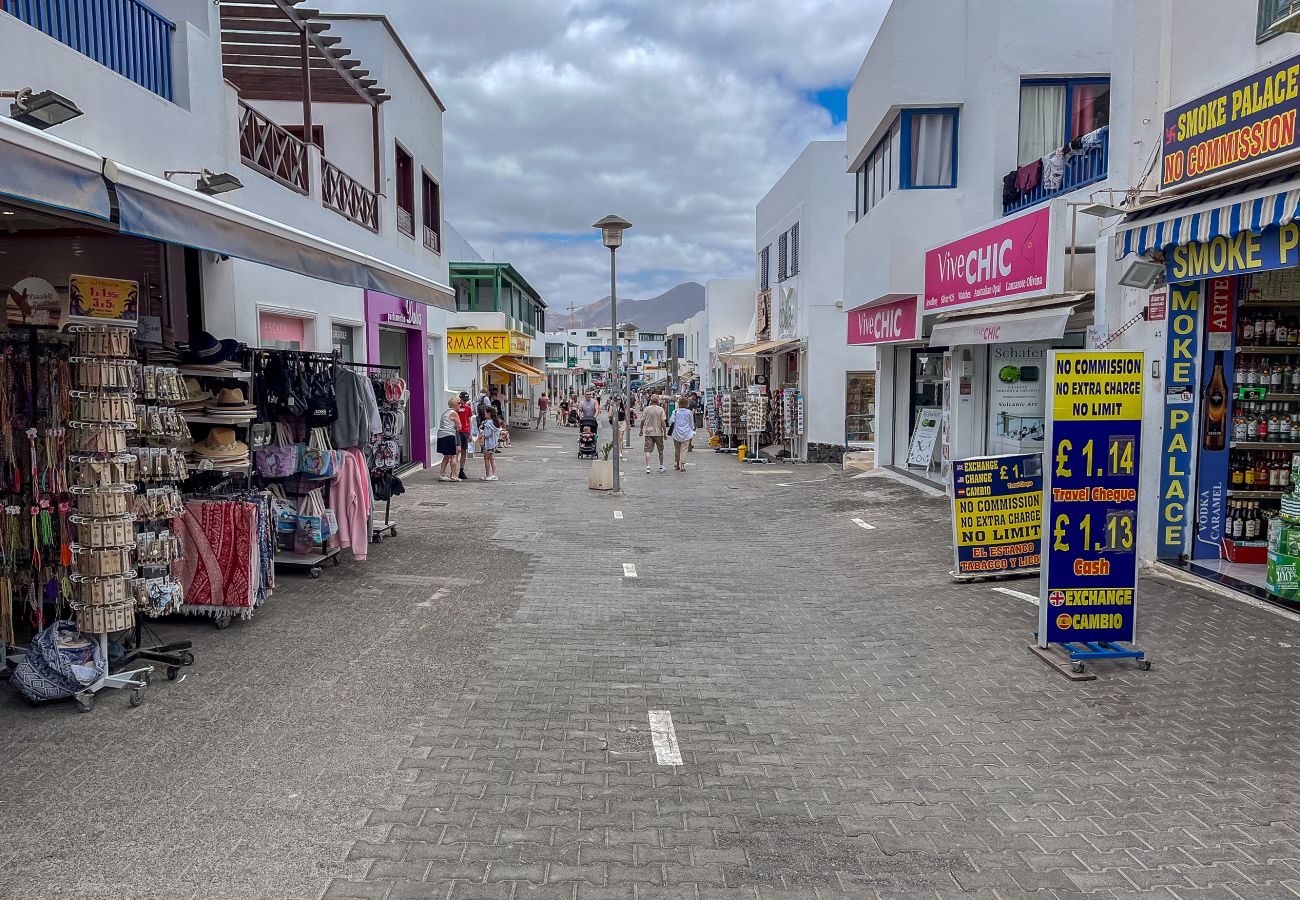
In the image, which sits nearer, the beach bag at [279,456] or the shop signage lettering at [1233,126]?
the shop signage lettering at [1233,126]

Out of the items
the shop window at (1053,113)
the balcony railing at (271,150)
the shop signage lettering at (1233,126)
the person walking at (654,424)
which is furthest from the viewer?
the person walking at (654,424)

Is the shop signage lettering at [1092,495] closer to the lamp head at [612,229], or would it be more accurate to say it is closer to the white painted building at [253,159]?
the white painted building at [253,159]

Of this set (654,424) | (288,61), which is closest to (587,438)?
(654,424)

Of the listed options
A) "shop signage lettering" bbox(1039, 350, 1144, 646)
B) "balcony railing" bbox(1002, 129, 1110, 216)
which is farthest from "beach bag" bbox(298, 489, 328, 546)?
"balcony railing" bbox(1002, 129, 1110, 216)

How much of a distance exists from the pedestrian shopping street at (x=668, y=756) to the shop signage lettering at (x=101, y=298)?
93.9 inches

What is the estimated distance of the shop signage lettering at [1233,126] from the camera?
6.15 m

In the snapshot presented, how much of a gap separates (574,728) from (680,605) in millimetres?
2935

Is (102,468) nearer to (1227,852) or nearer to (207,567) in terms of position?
(207,567)

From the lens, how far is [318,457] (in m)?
7.98

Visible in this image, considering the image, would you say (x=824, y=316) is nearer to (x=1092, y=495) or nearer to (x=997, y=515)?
(x=997, y=515)

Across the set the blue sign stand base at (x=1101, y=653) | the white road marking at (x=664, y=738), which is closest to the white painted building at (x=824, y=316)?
the blue sign stand base at (x=1101, y=653)

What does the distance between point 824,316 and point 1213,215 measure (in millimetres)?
15018

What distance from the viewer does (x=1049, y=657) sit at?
5910 mm

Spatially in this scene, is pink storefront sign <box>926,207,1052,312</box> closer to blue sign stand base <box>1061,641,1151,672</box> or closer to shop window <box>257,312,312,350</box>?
blue sign stand base <box>1061,641,1151,672</box>
